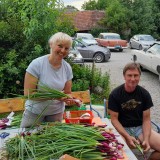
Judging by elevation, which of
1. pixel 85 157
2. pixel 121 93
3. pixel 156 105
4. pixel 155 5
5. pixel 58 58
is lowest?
pixel 156 105

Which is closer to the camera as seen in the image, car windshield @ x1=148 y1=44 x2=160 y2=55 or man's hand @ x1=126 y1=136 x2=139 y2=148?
man's hand @ x1=126 y1=136 x2=139 y2=148

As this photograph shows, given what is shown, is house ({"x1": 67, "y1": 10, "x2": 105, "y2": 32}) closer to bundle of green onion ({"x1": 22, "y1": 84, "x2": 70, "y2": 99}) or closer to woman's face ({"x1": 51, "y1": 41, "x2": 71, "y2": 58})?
woman's face ({"x1": 51, "y1": 41, "x2": 71, "y2": 58})

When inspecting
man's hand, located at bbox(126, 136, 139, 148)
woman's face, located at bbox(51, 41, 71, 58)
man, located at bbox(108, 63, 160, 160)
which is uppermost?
woman's face, located at bbox(51, 41, 71, 58)

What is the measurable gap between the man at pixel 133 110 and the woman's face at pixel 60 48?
892 millimetres

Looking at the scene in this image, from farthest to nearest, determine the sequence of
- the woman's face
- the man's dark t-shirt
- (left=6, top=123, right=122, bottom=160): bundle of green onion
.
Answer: the man's dark t-shirt → the woman's face → (left=6, top=123, right=122, bottom=160): bundle of green onion

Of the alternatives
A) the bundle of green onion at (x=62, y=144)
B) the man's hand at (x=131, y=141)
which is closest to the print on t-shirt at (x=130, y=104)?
the man's hand at (x=131, y=141)

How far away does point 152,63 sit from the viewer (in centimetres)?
1059

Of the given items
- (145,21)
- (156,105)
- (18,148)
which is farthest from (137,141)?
(145,21)

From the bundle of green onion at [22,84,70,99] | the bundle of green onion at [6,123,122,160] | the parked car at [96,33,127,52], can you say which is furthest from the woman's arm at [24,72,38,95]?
the parked car at [96,33,127,52]

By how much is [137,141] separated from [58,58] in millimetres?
1351

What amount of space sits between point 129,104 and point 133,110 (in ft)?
0.32

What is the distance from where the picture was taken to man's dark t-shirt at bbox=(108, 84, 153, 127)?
12.3 feet

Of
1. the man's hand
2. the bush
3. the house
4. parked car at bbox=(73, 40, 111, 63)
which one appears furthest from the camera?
the house

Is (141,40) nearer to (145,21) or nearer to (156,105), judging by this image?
(145,21)
